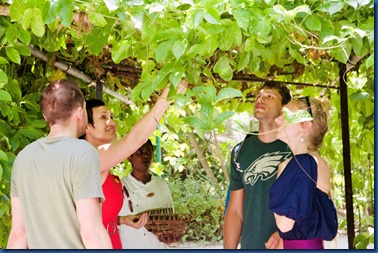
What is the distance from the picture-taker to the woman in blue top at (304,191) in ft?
8.57

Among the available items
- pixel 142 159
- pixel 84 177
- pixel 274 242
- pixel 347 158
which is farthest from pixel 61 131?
pixel 347 158

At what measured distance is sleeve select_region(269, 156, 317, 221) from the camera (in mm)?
2598

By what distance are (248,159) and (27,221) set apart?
1230 millimetres

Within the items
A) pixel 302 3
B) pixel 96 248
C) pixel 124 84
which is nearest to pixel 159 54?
pixel 302 3

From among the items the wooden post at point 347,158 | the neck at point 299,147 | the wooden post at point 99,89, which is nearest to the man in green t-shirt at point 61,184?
the neck at point 299,147

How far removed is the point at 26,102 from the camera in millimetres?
3041

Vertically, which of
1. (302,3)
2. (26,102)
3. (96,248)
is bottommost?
(96,248)

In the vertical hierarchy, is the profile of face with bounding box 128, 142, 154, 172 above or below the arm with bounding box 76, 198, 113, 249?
above

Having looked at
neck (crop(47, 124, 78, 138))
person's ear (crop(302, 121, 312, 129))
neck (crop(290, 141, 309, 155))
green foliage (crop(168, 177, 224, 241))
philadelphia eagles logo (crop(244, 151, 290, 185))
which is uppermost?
person's ear (crop(302, 121, 312, 129))

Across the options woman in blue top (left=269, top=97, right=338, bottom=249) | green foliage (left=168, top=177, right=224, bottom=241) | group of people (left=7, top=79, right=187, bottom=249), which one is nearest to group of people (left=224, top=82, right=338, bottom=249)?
woman in blue top (left=269, top=97, right=338, bottom=249)

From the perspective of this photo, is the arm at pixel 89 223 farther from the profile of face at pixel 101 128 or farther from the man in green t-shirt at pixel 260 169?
the man in green t-shirt at pixel 260 169

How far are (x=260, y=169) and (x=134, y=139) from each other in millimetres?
666

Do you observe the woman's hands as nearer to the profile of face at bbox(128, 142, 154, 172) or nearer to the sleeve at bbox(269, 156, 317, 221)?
the profile of face at bbox(128, 142, 154, 172)

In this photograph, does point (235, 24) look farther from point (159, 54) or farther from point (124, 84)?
point (124, 84)
